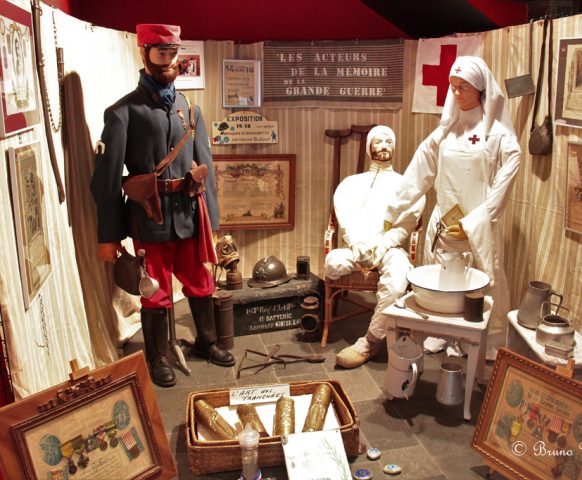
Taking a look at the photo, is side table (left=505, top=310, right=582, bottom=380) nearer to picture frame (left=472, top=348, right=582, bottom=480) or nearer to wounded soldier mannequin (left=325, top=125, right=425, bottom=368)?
picture frame (left=472, top=348, right=582, bottom=480)

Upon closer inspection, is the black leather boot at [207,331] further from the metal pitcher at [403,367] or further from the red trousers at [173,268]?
the metal pitcher at [403,367]

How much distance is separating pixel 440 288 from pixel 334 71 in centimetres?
210

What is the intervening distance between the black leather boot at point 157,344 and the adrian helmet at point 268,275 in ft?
2.84

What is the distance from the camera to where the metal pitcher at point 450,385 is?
10.6ft

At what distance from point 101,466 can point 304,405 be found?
1.17 metres

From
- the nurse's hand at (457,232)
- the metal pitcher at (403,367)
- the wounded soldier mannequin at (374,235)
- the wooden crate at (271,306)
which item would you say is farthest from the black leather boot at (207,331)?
the nurse's hand at (457,232)

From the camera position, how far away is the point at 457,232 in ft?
12.1

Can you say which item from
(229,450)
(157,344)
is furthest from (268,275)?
(229,450)

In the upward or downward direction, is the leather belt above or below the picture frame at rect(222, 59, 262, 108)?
below

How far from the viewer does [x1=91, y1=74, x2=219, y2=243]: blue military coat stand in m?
3.29

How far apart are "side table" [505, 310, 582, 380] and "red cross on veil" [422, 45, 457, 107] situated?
2.02 meters

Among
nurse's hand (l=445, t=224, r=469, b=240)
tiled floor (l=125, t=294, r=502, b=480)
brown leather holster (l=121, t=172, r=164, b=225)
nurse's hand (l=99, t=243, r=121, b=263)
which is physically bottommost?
tiled floor (l=125, t=294, r=502, b=480)

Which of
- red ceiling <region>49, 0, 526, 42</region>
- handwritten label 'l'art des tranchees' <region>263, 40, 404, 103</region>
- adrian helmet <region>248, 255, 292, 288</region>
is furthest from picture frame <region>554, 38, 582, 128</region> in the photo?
adrian helmet <region>248, 255, 292, 288</region>

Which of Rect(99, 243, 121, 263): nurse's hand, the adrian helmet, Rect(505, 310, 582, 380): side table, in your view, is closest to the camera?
Rect(505, 310, 582, 380): side table
